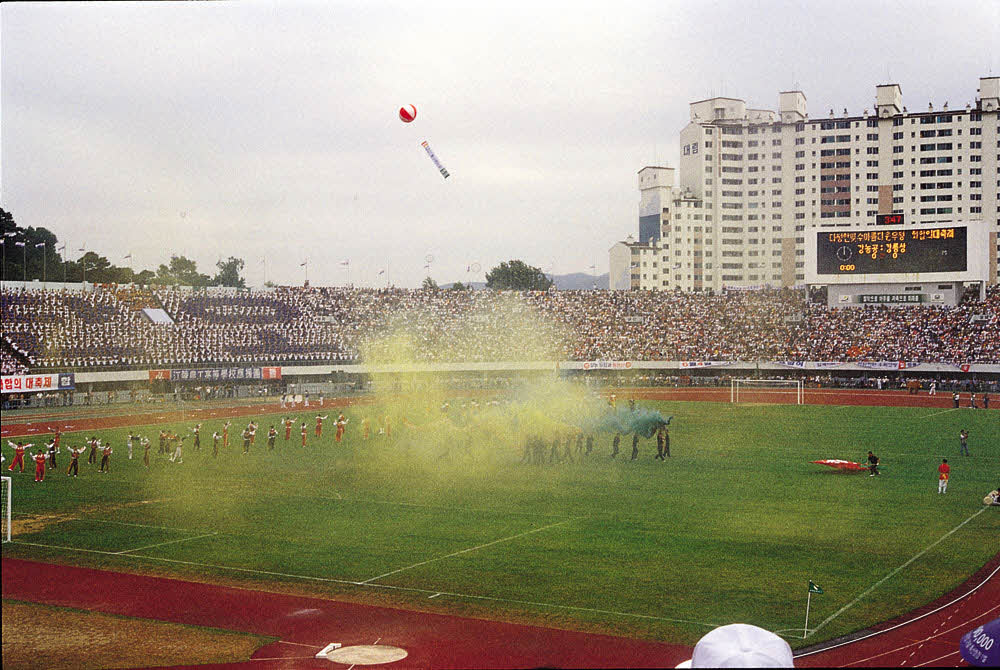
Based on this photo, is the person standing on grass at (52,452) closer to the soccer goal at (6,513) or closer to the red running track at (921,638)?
the soccer goal at (6,513)

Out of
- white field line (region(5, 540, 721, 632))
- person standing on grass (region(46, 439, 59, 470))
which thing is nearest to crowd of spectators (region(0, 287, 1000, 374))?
person standing on grass (region(46, 439, 59, 470))

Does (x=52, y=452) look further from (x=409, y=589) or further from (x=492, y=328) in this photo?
(x=492, y=328)

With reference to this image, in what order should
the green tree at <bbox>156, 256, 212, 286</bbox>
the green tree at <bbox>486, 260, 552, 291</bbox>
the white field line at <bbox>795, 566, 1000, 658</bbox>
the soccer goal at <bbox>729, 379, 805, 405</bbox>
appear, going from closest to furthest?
the white field line at <bbox>795, 566, 1000, 658</bbox>, the green tree at <bbox>156, 256, 212, 286</bbox>, the soccer goal at <bbox>729, 379, 805, 405</bbox>, the green tree at <bbox>486, 260, 552, 291</bbox>

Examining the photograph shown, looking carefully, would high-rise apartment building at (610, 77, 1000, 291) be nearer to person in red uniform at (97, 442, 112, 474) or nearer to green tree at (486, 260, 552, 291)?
green tree at (486, 260, 552, 291)

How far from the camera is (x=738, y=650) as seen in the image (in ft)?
11.4

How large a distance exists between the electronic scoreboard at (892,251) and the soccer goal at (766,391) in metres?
6.70

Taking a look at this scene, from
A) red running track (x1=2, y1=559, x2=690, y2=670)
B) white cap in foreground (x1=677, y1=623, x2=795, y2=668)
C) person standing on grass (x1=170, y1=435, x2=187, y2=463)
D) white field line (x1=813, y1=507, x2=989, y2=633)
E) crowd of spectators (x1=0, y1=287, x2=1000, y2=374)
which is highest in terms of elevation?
crowd of spectators (x1=0, y1=287, x2=1000, y2=374)

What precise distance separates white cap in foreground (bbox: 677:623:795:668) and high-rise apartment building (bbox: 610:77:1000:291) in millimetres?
15075

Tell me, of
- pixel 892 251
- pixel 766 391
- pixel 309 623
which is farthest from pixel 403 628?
pixel 892 251

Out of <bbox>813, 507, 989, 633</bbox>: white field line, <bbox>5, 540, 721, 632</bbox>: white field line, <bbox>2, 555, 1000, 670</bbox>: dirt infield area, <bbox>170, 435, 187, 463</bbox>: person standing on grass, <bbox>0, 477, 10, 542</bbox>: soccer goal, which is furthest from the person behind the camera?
<bbox>170, 435, 187, 463</bbox>: person standing on grass

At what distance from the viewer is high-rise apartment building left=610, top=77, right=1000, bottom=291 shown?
72.6 feet

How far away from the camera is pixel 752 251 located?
26.6m

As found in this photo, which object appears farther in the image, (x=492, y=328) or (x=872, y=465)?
(x=492, y=328)

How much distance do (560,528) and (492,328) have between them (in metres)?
35.7
